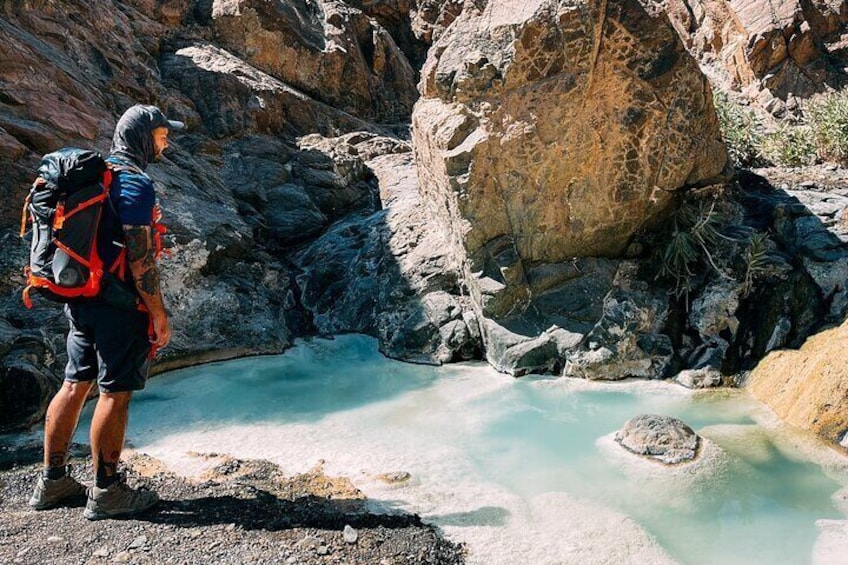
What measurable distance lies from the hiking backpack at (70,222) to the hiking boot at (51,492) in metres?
1.01

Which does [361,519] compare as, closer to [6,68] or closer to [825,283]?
[825,283]

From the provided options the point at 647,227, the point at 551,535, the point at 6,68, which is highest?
the point at 6,68

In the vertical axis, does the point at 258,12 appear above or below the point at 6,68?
above

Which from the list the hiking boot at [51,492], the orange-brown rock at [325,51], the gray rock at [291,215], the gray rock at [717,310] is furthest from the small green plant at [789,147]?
the orange-brown rock at [325,51]

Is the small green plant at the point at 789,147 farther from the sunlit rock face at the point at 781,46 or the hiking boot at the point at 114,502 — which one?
the hiking boot at the point at 114,502

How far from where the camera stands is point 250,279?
8.24m

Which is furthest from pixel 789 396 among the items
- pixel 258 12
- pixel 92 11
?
pixel 258 12

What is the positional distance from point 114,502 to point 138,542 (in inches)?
13.1

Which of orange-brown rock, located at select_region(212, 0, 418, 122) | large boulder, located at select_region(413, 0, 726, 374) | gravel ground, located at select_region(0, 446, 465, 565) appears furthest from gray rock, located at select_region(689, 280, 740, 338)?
orange-brown rock, located at select_region(212, 0, 418, 122)

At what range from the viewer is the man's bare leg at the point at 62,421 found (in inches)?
141

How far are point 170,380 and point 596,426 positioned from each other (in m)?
3.89

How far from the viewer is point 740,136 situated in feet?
28.5

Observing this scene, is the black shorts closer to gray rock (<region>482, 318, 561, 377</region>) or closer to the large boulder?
gray rock (<region>482, 318, 561, 377</region>)

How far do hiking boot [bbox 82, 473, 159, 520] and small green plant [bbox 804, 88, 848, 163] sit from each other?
26.8 ft
